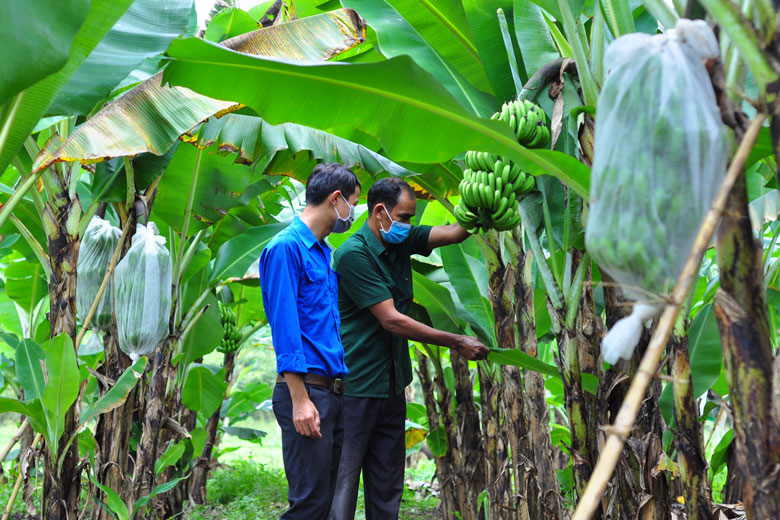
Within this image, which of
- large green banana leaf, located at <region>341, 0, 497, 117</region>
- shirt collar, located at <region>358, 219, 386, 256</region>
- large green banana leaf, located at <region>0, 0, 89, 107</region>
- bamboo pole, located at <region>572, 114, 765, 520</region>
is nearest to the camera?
bamboo pole, located at <region>572, 114, 765, 520</region>

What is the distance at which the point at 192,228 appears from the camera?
3.38 metres

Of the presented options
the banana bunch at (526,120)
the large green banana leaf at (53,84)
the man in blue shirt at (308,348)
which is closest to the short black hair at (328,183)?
the man in blue shirt at (308,348)

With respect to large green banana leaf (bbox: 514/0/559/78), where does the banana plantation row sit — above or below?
below

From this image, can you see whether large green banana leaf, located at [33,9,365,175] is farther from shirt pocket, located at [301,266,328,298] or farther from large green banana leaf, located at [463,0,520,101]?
shirt pocket, located at [301,266,328,298]

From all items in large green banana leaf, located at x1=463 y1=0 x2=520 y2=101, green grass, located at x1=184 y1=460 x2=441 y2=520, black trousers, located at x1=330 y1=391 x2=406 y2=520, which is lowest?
green grass, located at x1=184 y1=460 x2=441 y2=520

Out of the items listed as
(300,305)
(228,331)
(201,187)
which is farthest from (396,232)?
(228,331)

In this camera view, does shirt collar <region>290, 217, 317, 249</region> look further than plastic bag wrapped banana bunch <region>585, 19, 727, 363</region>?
Yes

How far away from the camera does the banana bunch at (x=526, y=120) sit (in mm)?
1882

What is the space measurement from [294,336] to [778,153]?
5.29 ft

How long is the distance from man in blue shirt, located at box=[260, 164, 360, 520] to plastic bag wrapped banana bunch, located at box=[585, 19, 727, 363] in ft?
4.80

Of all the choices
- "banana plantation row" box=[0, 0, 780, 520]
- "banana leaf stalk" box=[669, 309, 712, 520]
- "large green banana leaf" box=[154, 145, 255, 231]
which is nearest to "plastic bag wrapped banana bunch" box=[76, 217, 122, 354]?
"banana plantation row" box=[0, 0, 780, 520]

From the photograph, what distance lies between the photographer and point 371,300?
8.50 ft

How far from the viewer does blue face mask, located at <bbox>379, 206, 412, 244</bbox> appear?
278 cm

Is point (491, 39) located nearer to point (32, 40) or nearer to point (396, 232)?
point (396, 232)
